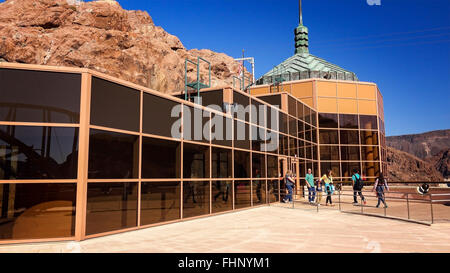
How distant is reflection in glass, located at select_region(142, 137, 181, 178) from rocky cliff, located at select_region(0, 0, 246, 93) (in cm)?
5442

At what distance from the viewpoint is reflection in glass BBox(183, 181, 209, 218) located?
42.0ft

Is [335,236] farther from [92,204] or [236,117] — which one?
[236,117]

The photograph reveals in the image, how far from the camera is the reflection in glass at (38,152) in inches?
335

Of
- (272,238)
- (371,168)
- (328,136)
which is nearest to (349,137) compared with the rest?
(328,136)

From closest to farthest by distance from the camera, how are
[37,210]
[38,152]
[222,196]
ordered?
[37,210]
[38,152]
[222,196]

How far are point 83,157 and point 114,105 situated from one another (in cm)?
190

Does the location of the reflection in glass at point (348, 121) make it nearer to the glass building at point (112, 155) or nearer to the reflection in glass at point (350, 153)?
the reflection in glass at point (350, 153)

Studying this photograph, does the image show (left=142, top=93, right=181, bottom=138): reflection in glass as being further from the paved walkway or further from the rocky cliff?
the rocky cliff

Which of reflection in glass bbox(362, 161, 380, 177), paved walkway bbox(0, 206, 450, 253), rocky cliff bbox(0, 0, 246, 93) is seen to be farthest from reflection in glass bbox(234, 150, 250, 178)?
rocky cliff bbox(0, 0, 246, 93)

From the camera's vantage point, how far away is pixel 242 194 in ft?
55.4

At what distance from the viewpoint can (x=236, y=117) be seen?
1712 cm

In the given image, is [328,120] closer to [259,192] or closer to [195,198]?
[259,192]

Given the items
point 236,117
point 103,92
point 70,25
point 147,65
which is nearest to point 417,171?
point 147,65

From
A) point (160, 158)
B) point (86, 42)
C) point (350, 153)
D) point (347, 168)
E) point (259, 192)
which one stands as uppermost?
point (86, 42)
